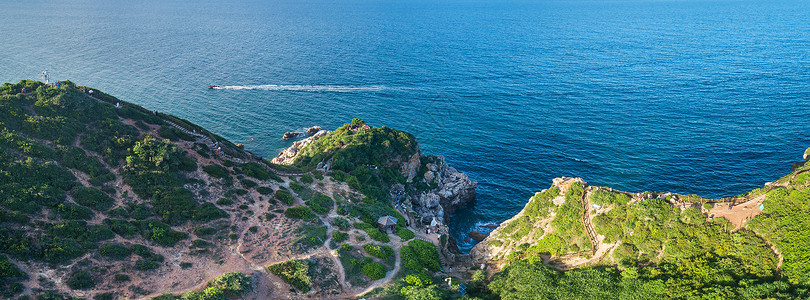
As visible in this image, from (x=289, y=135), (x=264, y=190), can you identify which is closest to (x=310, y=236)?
(x=264, y=190)

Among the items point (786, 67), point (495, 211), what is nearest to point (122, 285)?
point (495, 211)

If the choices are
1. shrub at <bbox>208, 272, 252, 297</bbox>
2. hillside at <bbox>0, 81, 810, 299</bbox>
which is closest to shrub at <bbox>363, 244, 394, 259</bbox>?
hillside at <bbox>0, 81, 810, 299</bbox>

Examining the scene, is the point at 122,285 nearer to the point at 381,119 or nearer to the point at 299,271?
the point at 299,271

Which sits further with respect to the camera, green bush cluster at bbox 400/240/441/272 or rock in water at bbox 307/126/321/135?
rock in water at bbox 307/126/321/135

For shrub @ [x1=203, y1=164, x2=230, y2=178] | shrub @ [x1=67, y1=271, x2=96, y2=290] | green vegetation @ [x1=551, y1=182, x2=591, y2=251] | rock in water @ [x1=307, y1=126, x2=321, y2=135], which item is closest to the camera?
shrub @ [x1=67, y1=271, x2=96, y2=290]

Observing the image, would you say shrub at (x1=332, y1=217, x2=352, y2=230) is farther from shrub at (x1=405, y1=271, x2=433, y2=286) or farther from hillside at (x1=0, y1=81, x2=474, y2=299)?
shrub at (x1=405, y1=271, x2=433, y2=286)

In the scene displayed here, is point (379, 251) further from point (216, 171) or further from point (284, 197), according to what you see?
point (216, 171)
